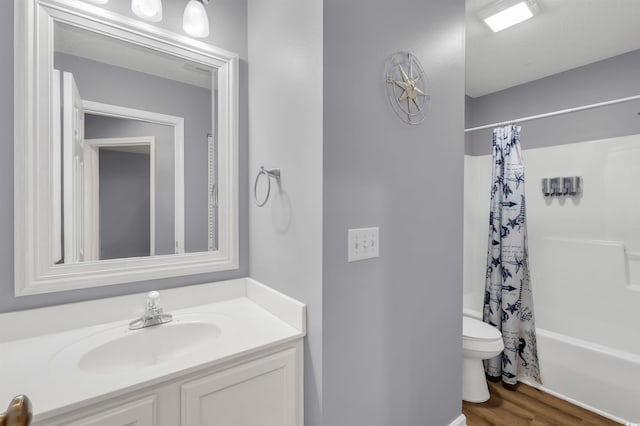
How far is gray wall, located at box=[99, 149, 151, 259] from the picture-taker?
1.27m

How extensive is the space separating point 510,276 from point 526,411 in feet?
2.87

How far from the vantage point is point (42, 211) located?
1108 millimetres

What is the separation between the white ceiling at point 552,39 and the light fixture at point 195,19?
1.58 m

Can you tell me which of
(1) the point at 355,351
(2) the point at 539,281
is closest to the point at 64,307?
(1) the point at 355,351

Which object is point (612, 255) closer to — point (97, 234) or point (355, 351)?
point (355, 351)

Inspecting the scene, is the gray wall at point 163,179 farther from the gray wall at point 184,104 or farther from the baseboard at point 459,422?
the baseboard at point 459,422

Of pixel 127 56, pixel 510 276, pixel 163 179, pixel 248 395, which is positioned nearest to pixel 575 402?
pixel 510 276

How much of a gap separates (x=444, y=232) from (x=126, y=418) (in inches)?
57.3

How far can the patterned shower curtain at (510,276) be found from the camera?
2.16 meters

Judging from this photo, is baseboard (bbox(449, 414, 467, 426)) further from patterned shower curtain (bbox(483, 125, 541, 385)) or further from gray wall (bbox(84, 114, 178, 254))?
gray wall (bbox(84, 114, 178, 254))

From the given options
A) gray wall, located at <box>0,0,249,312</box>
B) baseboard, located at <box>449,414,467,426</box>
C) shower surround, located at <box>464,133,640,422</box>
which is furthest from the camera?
shower surround, located at <box>464,133,640,422</box>

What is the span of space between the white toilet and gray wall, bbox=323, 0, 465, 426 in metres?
0.40

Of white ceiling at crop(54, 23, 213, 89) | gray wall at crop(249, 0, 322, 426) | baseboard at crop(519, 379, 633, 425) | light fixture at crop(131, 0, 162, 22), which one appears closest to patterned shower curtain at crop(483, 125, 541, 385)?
baseboard at crop(519, 379, 633, 425)

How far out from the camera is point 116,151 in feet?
4.29
